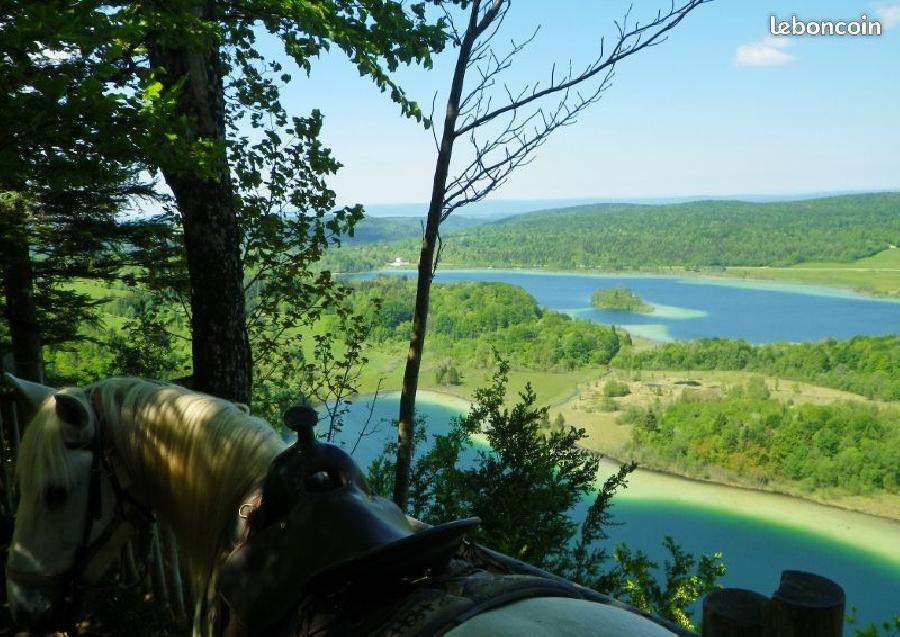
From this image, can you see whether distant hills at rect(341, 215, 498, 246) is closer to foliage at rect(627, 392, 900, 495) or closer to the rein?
the rein

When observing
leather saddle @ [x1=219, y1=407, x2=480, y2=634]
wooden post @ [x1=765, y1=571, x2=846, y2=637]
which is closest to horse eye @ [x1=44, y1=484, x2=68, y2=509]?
leather saddle @ [x1=219, y1=407, x2=480, y2=634]

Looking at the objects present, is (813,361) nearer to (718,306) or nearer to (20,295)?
(718,306)

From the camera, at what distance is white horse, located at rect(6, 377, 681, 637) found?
2.08 metres

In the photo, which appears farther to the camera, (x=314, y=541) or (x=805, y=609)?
(x=314, y=541)

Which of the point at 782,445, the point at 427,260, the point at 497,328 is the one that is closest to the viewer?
the point at 427,260

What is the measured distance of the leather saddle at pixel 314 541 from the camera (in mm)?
1402

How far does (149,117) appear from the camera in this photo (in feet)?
9.24

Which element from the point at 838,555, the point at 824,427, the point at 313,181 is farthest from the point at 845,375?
the point at 313,181

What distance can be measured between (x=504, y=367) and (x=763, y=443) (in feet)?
53.2

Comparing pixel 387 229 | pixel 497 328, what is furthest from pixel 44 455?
pixel 387 229

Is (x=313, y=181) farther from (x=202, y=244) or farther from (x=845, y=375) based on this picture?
(x=845, y=375)

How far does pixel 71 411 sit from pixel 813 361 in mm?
36761

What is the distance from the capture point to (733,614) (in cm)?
159

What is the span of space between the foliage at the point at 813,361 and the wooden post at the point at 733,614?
2839 cm
